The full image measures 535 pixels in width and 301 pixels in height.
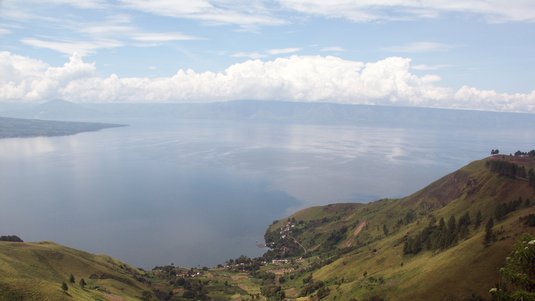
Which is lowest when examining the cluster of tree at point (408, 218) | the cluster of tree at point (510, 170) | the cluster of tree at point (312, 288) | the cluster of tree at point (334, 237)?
the cluster of tree at point (334, 237)

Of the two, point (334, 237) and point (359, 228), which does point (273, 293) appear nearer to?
point (334, 237)

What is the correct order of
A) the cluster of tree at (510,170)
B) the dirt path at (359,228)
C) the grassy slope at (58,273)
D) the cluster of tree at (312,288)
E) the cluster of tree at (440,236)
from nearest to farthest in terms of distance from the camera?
the grassy slope at (58,273) < the cluster of tree at (440,236) < the cluster of tree at (312,288) < the cluster of tree at (510,170) < the dirt path at (359,228)

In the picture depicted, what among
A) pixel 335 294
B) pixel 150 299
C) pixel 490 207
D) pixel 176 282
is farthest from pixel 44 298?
pixel 490 207

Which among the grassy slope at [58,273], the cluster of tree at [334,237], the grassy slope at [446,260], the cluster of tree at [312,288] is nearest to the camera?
the grassy slope at [58,273]

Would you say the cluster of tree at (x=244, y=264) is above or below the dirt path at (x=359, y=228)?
below

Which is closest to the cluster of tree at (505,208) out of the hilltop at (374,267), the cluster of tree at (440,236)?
the hilltop at (374,267)

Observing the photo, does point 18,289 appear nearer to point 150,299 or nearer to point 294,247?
point 150,299

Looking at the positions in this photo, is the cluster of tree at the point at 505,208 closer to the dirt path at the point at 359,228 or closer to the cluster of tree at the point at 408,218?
the cluster of tree at the point at 408,218
